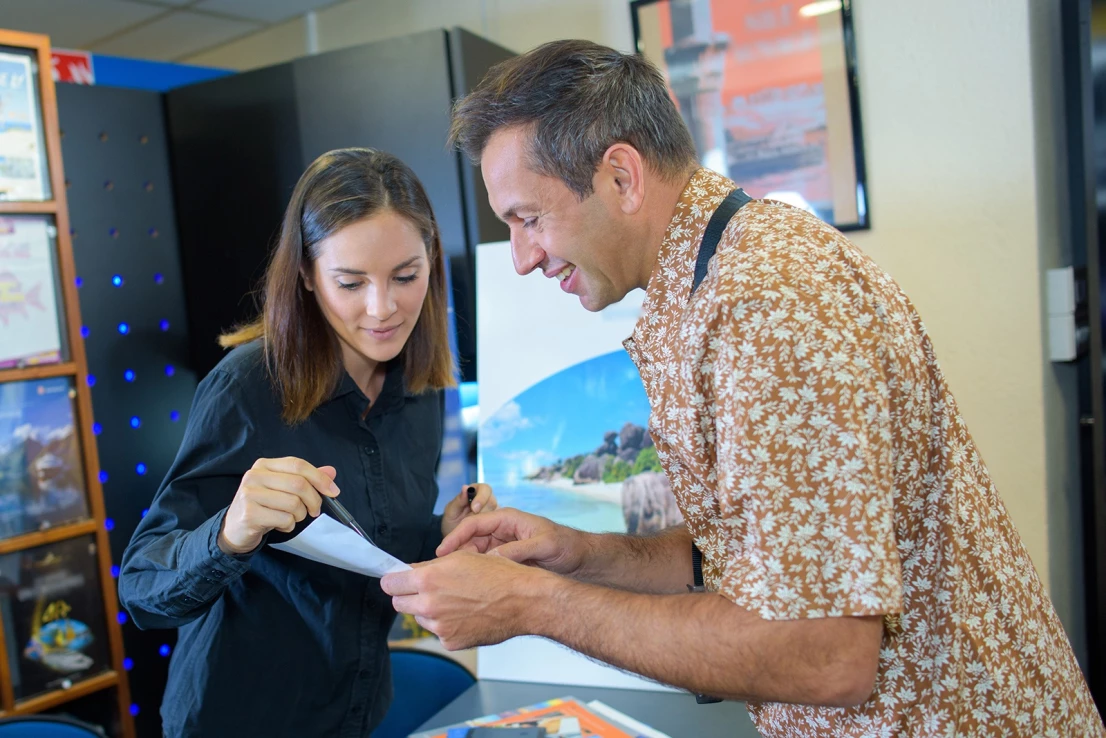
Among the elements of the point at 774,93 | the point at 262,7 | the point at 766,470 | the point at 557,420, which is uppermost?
the point at 262,7

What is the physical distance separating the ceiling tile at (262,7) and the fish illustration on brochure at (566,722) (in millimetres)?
3134

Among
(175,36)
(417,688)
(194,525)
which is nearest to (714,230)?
(194,525)

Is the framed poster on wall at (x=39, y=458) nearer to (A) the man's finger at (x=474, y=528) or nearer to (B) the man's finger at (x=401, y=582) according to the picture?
(A) the man's finger at (x=474, y=528)

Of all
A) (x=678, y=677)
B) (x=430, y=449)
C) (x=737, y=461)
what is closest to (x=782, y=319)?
(x=737, y=461)

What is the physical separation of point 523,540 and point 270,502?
0.43m

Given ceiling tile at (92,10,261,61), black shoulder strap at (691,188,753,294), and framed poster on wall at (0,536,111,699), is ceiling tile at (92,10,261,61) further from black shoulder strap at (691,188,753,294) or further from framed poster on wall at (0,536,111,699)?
black shoulder strap at (691,188,753,294)

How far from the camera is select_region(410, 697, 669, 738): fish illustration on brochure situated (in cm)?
165

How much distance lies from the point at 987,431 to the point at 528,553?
1.55 meters

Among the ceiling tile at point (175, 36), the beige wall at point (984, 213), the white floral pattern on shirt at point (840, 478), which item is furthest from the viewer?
the ceiling tile at point (175, 36)

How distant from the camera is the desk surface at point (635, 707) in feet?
5.77

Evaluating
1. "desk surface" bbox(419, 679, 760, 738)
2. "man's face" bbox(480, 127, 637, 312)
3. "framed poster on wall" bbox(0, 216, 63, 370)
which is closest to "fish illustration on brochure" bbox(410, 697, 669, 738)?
"desk surface" bbox(419, 679, 760, 738)

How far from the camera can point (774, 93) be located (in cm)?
255

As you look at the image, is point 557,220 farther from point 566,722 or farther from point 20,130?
point 20,130

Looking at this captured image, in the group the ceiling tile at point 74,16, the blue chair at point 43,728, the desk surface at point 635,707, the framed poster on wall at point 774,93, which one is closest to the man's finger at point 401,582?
the desk surface at point 635,707
